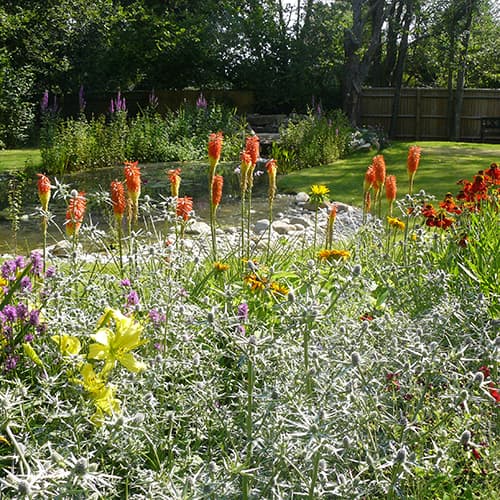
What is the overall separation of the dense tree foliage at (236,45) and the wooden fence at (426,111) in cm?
95

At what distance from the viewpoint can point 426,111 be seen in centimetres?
2242

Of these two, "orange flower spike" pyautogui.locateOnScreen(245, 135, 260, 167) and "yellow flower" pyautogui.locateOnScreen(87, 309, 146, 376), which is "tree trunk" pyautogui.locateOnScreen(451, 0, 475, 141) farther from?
"yellow flower" pyautogui.locateOnScreen(87, 309, 146, 376)

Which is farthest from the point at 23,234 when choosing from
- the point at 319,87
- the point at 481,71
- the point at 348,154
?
the point at 481,71

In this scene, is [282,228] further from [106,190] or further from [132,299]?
[132,299]

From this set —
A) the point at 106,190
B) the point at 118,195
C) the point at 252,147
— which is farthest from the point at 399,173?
the point at 118,195

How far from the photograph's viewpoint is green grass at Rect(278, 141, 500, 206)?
382 inches

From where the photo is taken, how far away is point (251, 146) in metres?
3.31

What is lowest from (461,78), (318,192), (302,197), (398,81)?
(302,197)

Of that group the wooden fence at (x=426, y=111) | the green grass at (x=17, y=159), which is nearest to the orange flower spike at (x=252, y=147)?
the green grass at (x=17, y=159)

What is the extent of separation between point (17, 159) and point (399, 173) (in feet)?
26.0

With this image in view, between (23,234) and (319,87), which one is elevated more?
(319,87)

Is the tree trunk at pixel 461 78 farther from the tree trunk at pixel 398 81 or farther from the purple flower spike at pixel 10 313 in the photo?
the purple flower spike at pixel 10 313

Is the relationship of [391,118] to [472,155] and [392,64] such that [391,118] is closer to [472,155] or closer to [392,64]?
[392,64]

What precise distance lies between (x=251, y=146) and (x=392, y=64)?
2338 centimetres
